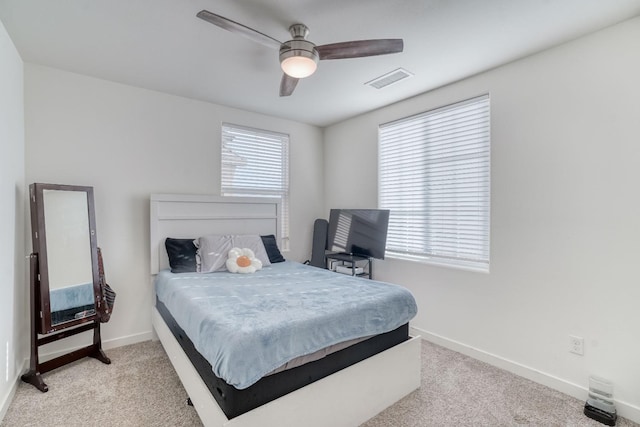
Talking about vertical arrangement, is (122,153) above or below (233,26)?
below

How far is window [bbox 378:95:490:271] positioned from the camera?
281 centimetres

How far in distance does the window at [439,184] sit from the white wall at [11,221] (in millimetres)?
3341

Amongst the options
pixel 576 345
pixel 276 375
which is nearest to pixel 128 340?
pixel 276 375

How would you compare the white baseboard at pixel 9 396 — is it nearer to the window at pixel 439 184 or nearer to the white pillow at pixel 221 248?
the white pillow at pixel 221 248

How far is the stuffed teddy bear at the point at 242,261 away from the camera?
2.98m

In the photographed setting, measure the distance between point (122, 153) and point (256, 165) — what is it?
4.80ft

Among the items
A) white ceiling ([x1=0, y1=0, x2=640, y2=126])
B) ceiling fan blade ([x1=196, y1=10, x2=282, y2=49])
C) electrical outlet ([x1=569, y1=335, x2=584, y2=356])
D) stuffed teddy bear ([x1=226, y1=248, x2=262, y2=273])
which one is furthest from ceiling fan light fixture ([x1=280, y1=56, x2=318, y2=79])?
electrical outlet ([x1=569, y1=335, x2=584, y2=356])

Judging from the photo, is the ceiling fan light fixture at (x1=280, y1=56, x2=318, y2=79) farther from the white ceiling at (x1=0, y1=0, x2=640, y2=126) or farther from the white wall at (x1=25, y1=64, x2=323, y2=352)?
the white wall at (x1=25, y1=64, x2=323, y2=352)

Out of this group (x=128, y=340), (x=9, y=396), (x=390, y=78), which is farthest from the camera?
(x=128, y=340)

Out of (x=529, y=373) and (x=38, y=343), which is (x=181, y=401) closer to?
(x=38, y=343)

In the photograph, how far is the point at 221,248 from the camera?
315cm

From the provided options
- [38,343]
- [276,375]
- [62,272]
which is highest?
[62,272]

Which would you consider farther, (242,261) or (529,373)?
(242,261)

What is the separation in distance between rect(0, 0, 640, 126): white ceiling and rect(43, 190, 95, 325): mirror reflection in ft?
3.89
